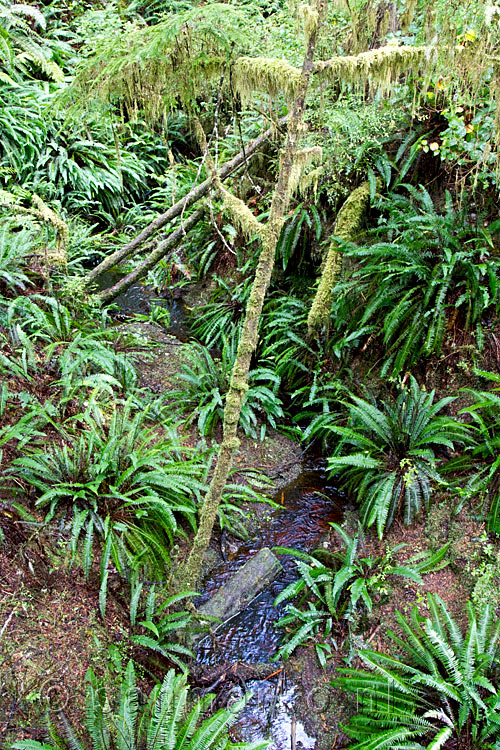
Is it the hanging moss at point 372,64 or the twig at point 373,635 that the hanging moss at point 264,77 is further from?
the twig at point 373,635

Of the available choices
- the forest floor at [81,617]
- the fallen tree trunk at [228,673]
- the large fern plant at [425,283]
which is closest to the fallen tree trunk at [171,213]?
the large fern plant at [425,283]

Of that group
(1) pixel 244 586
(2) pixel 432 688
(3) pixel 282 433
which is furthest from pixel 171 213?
(2) pixel 432 688

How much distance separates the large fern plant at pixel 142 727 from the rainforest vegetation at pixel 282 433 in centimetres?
2

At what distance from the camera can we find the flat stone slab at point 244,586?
13.9ft

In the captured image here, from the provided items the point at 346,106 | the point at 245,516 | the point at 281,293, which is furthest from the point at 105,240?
the point at 245,516

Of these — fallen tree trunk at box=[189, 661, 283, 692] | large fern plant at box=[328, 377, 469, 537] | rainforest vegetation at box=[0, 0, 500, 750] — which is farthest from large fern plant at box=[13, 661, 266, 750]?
large fern plant at box=[328, 377, 469, 537]

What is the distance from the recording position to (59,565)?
379 cm

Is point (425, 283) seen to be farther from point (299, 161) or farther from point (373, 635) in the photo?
point (373, 635)

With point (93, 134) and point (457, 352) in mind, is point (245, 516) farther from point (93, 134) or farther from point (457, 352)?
point (93, 134)

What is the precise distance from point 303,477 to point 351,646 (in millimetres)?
1936

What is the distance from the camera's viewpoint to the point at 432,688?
3494mm

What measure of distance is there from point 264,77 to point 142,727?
3917 millimetres

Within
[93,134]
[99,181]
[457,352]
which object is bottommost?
[457,352]

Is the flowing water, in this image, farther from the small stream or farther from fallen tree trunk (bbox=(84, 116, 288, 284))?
fallen tree trunk (bbox=(84, 116, 288, 284))
